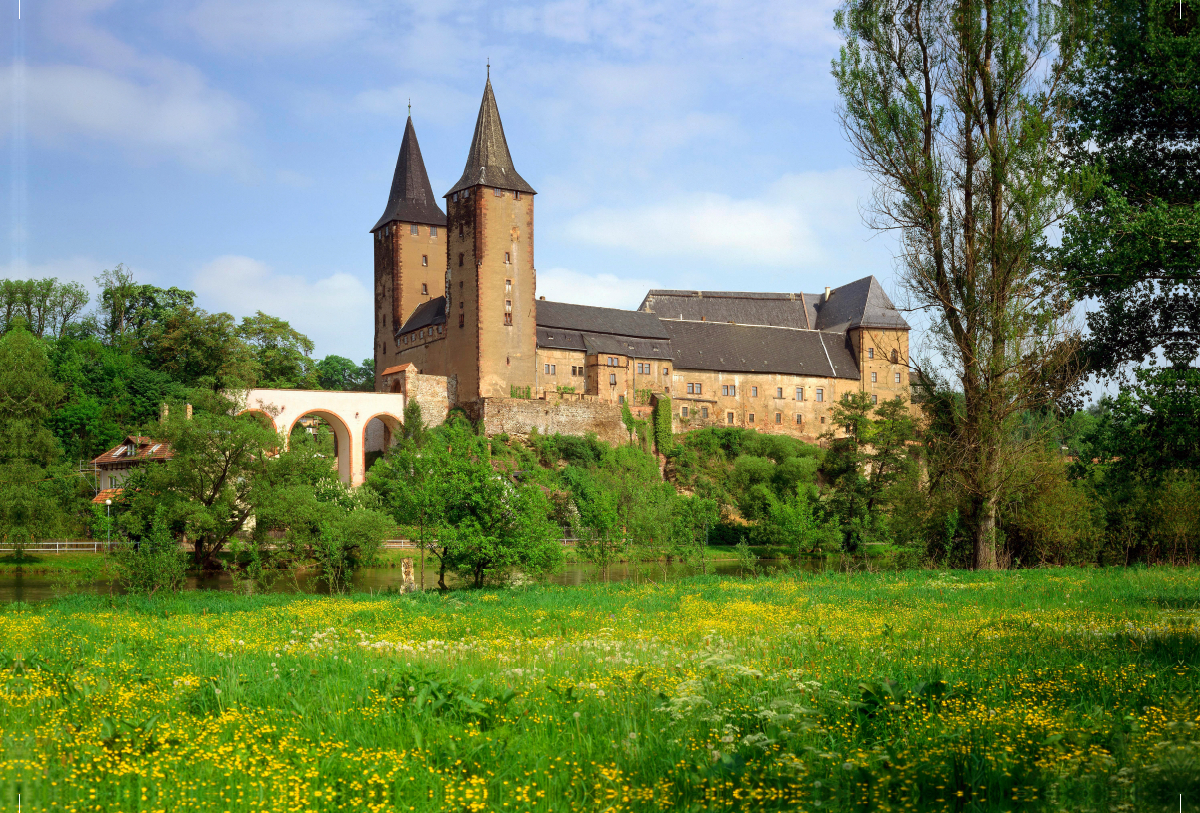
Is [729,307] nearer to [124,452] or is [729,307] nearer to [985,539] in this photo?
[124,452]

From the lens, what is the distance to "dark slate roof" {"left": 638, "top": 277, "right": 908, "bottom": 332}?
7469 cm

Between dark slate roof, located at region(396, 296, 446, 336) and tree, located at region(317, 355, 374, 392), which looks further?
tree, located at region(317, 355, 374, 392)

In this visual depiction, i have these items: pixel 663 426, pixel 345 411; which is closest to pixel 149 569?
pixel 345 411

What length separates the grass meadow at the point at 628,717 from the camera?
4375 millimetres

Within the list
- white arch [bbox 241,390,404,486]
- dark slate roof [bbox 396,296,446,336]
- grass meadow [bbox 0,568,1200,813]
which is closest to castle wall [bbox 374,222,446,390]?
dark slate roof [bbox 396,296,446,336]

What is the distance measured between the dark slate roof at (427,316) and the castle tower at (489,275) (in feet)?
6.22

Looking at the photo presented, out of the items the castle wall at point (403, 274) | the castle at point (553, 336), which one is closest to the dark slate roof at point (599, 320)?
the castle at point (553, 336)

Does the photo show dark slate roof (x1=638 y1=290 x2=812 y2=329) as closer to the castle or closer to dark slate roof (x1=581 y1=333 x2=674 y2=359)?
the castle

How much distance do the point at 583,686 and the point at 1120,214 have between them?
12.0m

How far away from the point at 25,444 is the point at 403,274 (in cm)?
3103

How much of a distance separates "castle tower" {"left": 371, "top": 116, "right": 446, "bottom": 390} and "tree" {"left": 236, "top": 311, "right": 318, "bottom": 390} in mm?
5136

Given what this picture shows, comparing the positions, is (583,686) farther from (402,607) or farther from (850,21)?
(850,21)

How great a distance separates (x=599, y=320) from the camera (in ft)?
213

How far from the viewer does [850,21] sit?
1855 centimetres
